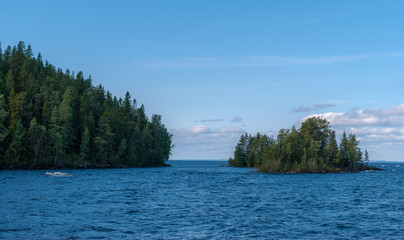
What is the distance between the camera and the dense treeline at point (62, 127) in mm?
114750

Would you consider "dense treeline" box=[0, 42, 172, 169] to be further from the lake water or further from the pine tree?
the lake water

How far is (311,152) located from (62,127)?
8897 centimetres

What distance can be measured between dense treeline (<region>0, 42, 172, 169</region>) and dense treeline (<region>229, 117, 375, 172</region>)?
205 ft

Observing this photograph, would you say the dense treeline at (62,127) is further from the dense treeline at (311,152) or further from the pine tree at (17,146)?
the dense treeline at (311,152)

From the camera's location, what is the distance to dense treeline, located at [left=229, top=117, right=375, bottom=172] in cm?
12794

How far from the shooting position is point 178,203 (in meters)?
45.7

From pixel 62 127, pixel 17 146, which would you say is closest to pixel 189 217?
pixel 17 146

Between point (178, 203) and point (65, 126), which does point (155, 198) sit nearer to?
point (178, 203)

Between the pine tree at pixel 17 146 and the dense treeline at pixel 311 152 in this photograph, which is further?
the dense treeline at pixel 311 152

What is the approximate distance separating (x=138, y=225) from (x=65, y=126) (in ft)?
347

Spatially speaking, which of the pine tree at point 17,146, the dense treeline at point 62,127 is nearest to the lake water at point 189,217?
the pine tree at point 17,146

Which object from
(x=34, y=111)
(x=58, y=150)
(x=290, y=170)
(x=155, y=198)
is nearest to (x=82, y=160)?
(x=58, y=150)

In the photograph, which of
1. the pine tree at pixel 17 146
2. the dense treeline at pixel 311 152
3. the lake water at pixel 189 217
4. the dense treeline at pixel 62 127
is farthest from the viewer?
the dense treeline at pixel 311 152

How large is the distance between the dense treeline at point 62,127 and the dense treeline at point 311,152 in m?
62.4
